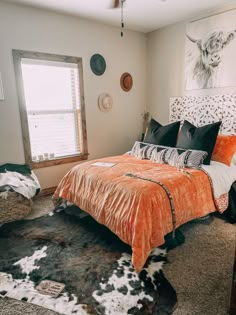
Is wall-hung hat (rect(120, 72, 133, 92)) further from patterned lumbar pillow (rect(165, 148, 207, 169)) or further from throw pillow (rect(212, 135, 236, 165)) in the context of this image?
throw pillow (rect(212, 135, 236, 165))

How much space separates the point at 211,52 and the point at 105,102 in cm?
179

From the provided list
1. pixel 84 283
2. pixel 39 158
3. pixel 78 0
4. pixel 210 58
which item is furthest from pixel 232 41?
pixel 84 283

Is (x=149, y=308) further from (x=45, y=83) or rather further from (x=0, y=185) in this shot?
(x=45, y=83)

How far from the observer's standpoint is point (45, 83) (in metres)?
3.40

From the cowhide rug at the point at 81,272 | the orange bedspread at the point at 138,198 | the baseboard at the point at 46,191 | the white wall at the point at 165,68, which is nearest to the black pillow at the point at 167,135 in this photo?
the orange bedspread at the point at 138,198

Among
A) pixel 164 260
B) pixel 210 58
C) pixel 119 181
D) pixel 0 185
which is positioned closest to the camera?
pixel 164 260

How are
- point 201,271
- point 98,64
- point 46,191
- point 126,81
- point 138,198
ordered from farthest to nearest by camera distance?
point 126,81 → point 98,64 → point 46,191 → point 138,198 → point 201,271

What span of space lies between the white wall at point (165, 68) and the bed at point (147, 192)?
1173mm

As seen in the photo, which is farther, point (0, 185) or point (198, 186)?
point (0, 185)

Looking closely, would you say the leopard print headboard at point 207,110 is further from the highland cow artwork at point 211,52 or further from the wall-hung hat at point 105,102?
→ the wall-hung hat at point 105,102

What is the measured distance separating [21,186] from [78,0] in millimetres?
2407

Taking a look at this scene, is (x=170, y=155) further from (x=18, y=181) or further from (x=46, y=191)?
(x=46, y=191)

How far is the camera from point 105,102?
13.0 ft

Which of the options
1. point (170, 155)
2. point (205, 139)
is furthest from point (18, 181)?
point (205, 139)
